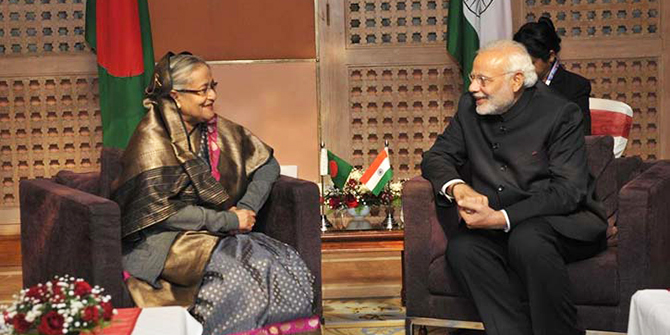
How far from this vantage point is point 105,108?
6730 millimetres

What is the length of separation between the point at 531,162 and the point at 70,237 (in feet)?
5.93

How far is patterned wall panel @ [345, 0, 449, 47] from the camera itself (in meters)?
7.07

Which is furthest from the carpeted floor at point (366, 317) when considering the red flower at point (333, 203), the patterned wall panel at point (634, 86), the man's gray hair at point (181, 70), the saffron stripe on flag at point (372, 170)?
the patterned wall panel at point (634, 86)

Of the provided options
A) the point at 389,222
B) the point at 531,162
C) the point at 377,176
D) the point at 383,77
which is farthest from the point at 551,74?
Result: the point at 383,77

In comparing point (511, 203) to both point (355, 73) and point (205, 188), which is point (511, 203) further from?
point (355, 73)

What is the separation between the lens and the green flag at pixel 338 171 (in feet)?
16.0

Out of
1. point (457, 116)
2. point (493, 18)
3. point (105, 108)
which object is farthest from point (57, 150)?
point (457, 116)

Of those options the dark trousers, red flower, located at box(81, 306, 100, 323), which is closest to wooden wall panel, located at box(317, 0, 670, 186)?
the dark trousers

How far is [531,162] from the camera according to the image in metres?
3.81

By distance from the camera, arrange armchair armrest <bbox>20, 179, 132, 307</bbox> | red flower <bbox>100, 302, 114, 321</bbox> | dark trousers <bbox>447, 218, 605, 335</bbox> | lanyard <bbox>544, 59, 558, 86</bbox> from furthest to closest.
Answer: lanyard <bbox>544, 59, 558, 86</bbox> < dark trousers <bbox>447, 218, 605, 335</bbox> < armchair armrest <bbox>20, 179, 132, 307</bbox> < red flower <bbox>100, 302, 114, 321</bbox>

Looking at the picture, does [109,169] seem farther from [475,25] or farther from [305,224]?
[475,25]

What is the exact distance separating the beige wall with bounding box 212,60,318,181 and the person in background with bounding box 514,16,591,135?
223 centimetres

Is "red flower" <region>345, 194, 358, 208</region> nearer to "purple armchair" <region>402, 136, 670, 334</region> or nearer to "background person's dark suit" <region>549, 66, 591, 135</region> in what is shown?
"purple armchair" <region>402, 136, 670, 334</region>

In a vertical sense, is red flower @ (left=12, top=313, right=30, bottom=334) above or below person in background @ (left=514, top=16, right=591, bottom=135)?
below
